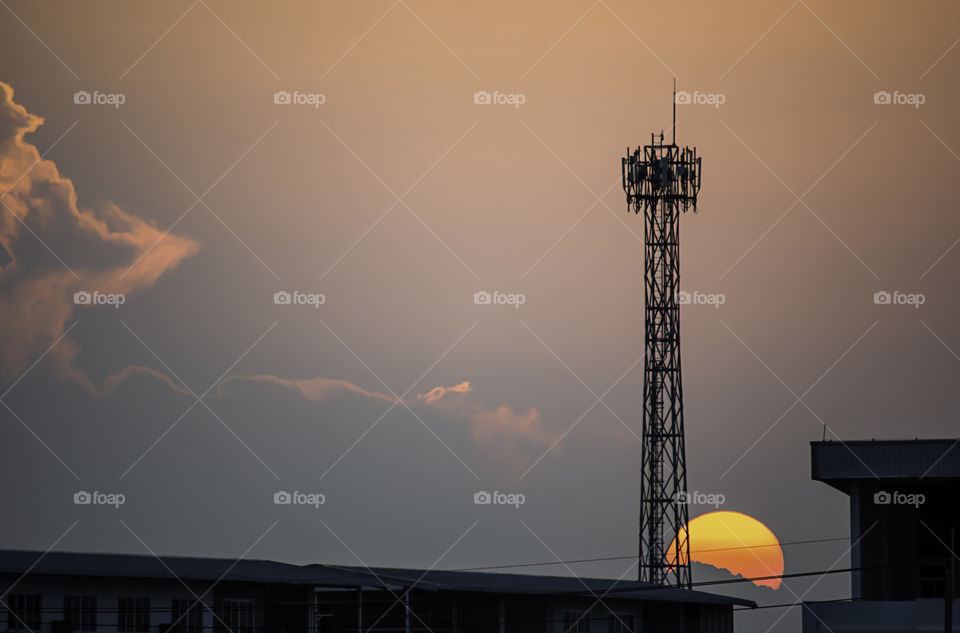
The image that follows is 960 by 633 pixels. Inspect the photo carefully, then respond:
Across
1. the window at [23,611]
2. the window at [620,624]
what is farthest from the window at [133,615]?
the window at [620,624]

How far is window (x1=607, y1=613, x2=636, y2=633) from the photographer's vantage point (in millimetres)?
47250

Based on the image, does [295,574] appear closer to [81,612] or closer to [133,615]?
[133,615]

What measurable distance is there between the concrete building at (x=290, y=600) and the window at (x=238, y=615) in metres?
0.04

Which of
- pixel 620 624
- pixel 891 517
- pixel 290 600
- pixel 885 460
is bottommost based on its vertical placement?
pixel 620 624

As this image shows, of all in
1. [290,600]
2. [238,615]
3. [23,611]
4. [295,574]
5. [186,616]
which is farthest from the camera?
[295,574]

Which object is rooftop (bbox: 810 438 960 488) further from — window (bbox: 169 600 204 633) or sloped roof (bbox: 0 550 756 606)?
window (bbox: 169 600 204 633)

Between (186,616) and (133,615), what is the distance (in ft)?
4.92

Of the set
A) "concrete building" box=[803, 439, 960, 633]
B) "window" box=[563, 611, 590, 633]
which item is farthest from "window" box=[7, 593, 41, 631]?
"concrete building" box=[803, 439, 960, 633]

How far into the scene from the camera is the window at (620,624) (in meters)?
47.2

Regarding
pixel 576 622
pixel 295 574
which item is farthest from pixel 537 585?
pixel 295 574

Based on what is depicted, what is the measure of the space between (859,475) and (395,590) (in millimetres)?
14292

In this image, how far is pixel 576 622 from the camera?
4578cm

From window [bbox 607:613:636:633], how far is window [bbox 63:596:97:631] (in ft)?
61.6

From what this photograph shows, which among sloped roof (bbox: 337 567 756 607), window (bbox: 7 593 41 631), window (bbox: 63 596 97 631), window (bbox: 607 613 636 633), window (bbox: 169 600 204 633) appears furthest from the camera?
window (bbox: 607 613 636 633)
